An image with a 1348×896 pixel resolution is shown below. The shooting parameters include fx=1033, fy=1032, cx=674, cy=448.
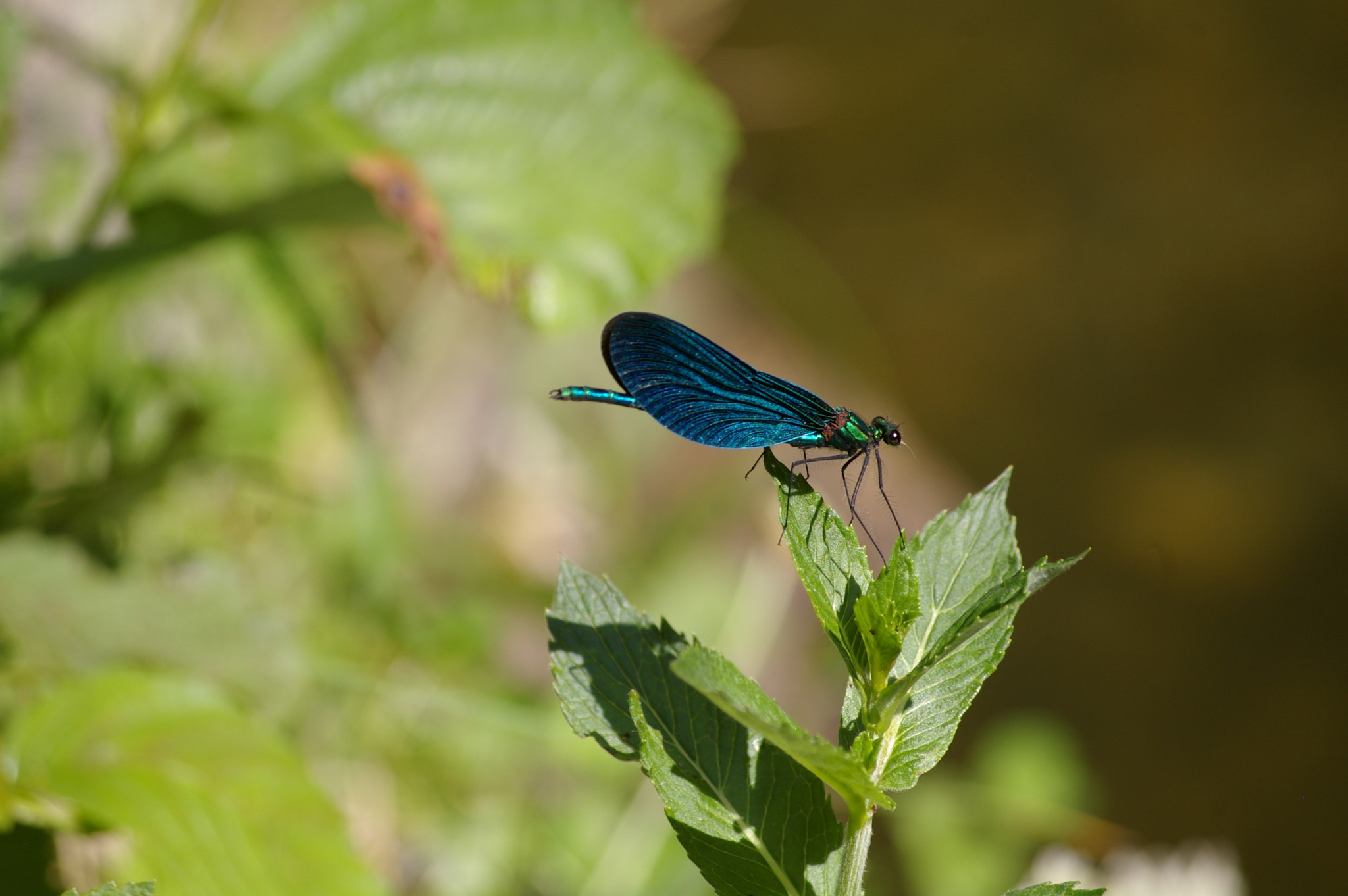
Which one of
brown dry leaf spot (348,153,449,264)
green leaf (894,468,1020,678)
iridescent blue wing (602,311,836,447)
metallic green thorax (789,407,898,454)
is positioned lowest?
green leaf (894,468,1020,678)

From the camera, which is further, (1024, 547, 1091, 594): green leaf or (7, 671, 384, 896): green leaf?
(7, 671, 384, 896): green leaf

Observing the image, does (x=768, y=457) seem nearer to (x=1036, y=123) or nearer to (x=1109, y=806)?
(x=1109, y=806)

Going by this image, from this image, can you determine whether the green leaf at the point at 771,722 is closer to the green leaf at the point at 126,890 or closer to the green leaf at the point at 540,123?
the green leaf at the point at 126,890

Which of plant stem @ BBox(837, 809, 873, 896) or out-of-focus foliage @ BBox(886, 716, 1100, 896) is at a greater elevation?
out-of-focus foliage @ BBox(886, 716, 1100, 896)

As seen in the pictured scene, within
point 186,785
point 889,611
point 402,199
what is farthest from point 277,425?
point 889,611

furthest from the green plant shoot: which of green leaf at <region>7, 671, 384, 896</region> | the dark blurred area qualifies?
the dark blurred area

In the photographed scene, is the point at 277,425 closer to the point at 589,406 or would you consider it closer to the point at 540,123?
the point at 540,123

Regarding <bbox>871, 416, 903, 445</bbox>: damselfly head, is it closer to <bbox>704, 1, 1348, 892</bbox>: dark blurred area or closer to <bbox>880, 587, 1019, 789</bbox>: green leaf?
<bbox>880, 587, 1019, 789</bbox>: green leaf
